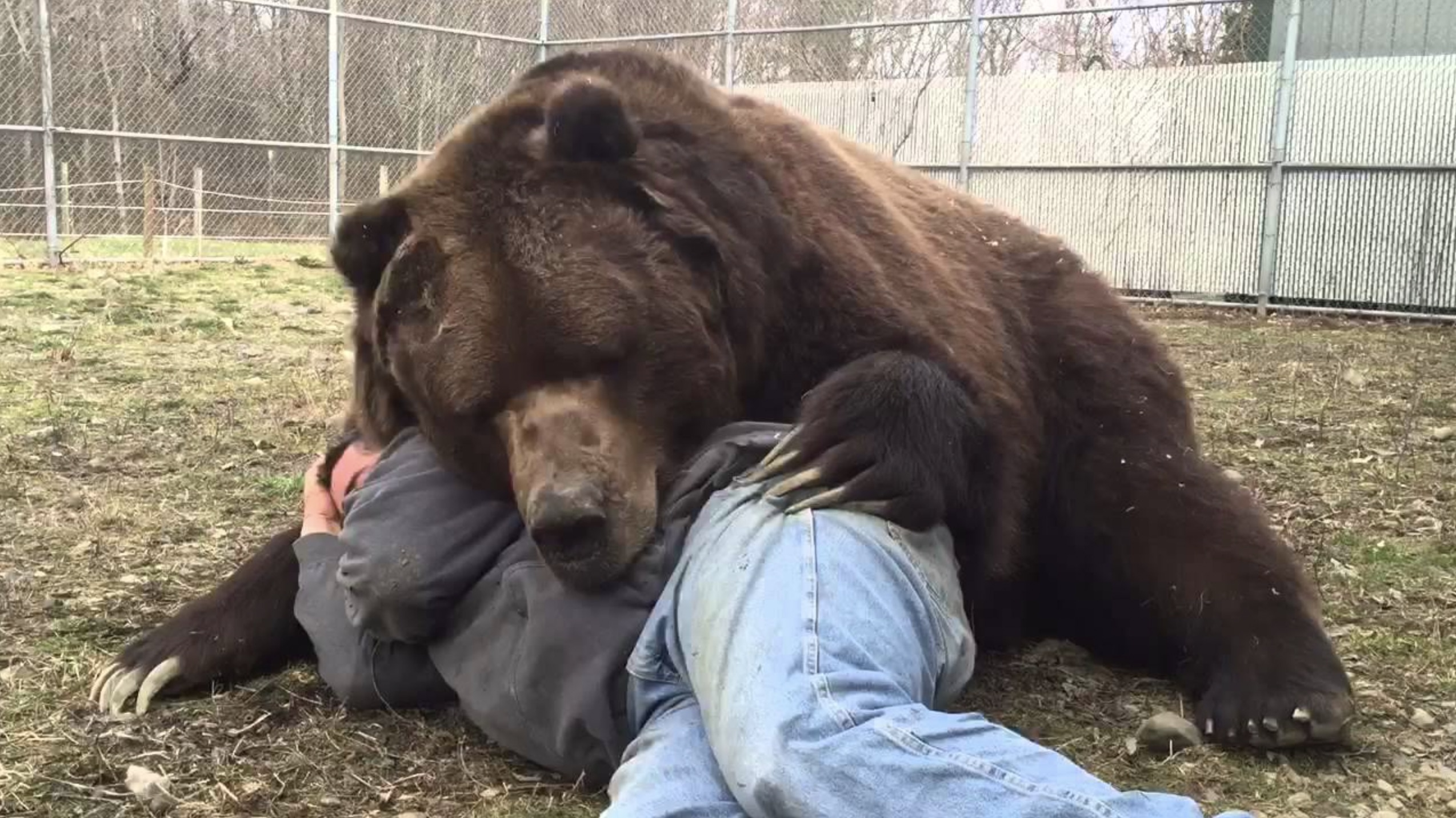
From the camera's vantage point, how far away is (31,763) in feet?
7.30

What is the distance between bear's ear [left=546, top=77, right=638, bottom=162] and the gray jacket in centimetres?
56

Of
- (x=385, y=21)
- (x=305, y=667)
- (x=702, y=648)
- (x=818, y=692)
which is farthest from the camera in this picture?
(x=385, y=21)

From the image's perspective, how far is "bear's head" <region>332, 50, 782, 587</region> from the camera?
2174 mm

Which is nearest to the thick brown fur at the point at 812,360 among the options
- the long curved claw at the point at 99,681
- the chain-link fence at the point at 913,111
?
the long curved claw at the point at 99,681

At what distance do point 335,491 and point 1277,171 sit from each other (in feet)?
33.7

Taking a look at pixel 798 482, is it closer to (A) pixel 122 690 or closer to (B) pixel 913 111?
(A) pixel 122 690

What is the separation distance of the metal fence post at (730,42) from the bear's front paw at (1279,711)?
1157cm

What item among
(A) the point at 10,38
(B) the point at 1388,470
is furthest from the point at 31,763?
(A) the point at 10,38

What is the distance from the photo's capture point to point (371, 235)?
240 centimetres

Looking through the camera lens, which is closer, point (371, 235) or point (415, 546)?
point (415, 546)

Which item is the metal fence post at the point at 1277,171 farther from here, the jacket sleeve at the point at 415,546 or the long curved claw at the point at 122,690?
the long curved claw at the point at 122,690

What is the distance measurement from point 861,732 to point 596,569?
0.63 m

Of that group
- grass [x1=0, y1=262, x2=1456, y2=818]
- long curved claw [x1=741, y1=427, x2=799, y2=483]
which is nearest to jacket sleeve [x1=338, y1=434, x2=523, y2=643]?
grass [x1=0, y1=262, x2=1456, y2=818]

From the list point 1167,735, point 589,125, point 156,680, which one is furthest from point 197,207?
point 1167,735
